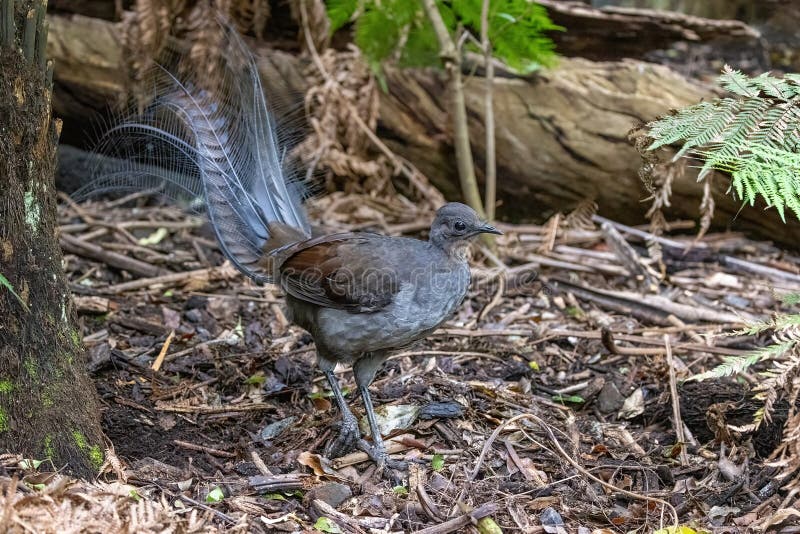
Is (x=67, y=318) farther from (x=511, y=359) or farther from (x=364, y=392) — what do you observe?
(x=511, y=359)

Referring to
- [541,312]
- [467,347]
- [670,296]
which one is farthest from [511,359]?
[670,296]

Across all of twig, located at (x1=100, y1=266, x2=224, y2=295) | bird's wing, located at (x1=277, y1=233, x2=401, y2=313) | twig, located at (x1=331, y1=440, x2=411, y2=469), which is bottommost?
twig, located at (x1=331, y1=440, x2=411, y2=469)

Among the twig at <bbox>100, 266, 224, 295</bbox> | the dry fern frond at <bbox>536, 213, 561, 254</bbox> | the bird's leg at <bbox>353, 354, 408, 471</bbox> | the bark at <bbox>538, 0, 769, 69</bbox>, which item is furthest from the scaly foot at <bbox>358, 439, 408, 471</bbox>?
the bark at <bbox>538, 0, 769, 69</bbox>

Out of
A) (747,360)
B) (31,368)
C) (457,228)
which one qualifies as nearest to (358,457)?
(457,228)

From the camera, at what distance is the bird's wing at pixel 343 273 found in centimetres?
411

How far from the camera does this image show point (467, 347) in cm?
503

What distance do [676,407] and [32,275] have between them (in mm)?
3080

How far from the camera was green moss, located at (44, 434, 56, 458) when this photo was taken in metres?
3.12

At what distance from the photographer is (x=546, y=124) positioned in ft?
21.6

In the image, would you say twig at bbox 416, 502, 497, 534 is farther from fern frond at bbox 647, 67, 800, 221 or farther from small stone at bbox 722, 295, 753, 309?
small stone at bbox 722, 295, 753, 309

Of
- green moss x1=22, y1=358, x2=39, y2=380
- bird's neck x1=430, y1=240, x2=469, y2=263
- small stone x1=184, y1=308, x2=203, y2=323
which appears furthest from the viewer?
small stone x1=184, y1=308, x2=203, y2=323

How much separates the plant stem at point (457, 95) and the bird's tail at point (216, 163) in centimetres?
133

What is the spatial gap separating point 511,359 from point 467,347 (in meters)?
0.29

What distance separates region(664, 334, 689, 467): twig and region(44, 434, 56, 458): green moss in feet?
9.03
